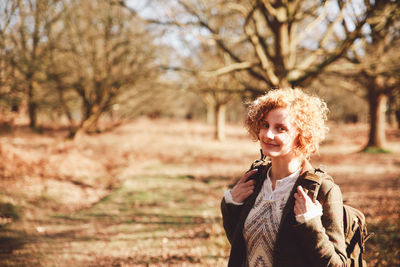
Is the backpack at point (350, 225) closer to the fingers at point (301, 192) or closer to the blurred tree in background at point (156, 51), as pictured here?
the fingers at point (301, 192)

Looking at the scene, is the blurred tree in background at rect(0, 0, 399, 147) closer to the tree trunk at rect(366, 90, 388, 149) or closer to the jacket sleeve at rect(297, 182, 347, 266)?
the tree trunk at rect(366, 90, 388, 149)

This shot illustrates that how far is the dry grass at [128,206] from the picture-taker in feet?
15.2

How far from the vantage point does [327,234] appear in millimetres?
1630

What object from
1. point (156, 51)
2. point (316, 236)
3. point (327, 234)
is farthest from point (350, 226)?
point (156, 51)

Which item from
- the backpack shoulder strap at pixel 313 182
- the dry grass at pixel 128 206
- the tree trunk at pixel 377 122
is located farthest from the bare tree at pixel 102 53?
the tree trunk at pixel 377 122

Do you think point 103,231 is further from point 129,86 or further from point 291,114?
point 129,86

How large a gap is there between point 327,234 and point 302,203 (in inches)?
10.3

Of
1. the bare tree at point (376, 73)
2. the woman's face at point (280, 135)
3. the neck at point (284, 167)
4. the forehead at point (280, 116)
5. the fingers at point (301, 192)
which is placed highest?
the bare tree at point (376, 73)

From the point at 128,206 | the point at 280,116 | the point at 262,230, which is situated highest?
the point at 280,116

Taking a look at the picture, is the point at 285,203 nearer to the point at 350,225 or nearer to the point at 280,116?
the point at 350,225

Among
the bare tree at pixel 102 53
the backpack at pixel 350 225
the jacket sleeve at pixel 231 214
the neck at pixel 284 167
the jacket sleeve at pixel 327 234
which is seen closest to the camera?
the jacket sleeve at pixel 327 234

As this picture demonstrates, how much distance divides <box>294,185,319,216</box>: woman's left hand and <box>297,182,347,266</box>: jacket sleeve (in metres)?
0.06

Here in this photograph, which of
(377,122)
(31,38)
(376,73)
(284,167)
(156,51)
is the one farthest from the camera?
(377,122)

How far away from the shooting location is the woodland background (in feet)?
→ 16.5
